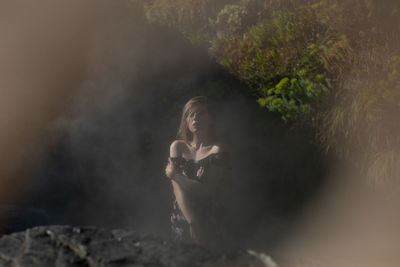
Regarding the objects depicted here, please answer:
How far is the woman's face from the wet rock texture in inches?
74.2

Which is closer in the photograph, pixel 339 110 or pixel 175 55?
pixel 339 110

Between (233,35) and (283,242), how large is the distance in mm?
2983

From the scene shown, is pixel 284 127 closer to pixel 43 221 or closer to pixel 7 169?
pixel 43 221

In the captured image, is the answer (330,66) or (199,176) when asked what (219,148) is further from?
(330,66)

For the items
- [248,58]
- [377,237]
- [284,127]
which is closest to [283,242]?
[377,237]

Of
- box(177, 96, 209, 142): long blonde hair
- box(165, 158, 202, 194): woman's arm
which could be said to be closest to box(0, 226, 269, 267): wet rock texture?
box(165, 158, 202, 194): woman's arm

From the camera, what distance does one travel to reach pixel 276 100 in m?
4.99

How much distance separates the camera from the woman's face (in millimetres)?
3357

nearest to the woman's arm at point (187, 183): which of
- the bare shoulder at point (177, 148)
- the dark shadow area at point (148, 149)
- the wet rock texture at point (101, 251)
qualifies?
the bare shoulder at point (177, 148)

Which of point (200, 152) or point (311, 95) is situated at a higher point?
point (311, 95)

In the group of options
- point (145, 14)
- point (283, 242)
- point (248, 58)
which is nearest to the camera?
point (283, 242)

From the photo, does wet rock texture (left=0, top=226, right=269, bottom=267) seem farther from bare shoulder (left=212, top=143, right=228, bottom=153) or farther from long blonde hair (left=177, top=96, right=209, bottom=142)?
long blonde hair (left=177, top=96, right=209, bottom=142)

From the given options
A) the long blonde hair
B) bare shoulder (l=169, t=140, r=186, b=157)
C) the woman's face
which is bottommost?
bare shoulder (l=169, t=140, r=186, b=157)

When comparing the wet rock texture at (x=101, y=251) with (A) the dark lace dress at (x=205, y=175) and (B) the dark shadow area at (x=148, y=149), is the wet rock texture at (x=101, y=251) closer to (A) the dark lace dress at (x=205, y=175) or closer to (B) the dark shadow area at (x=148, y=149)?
(A) the dark lace dress at (x=205, y=175)
